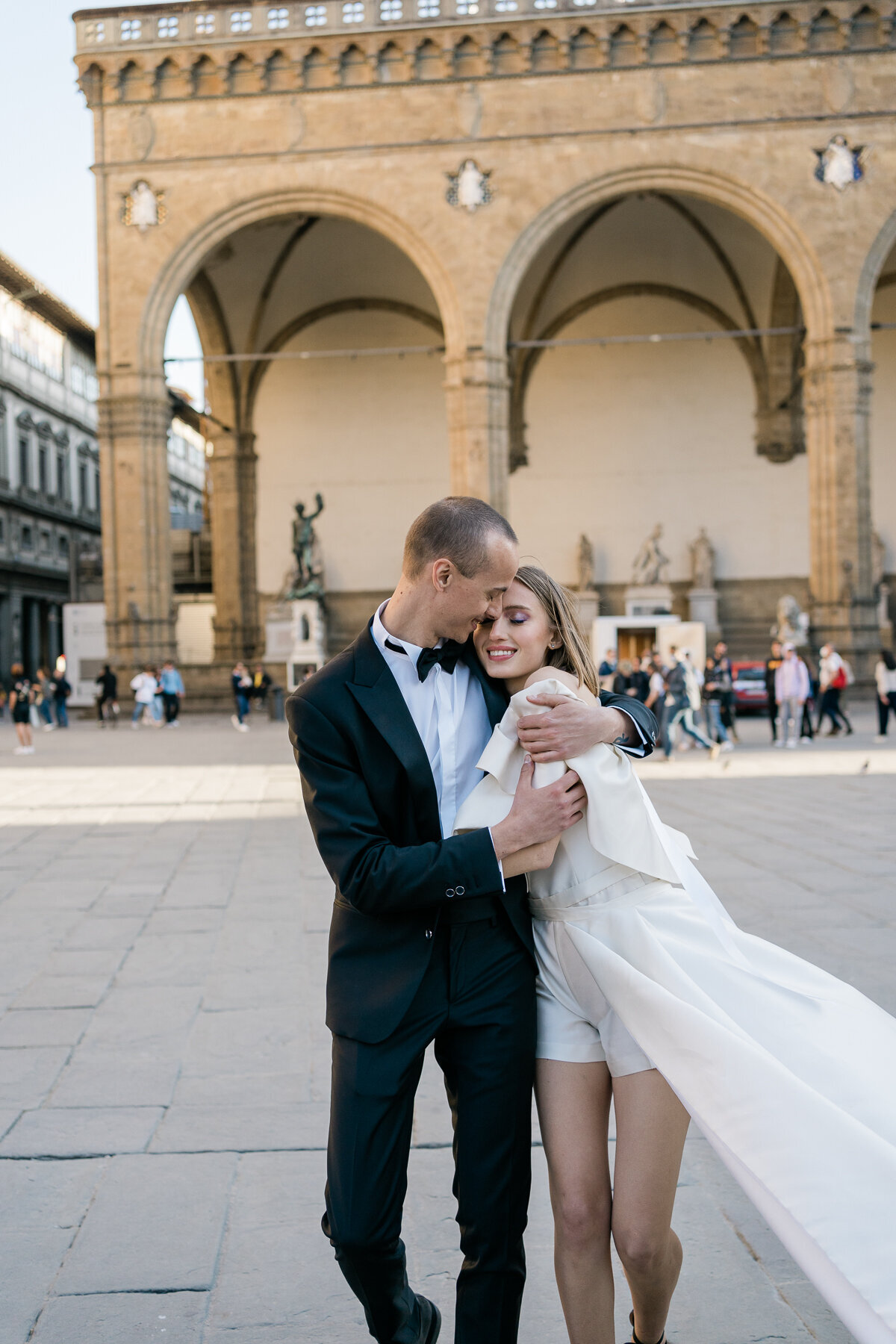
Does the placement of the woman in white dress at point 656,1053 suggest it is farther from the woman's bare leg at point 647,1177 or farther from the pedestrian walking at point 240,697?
the pedestrian walking at point 240,697

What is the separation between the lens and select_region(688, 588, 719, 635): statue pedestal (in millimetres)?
29672

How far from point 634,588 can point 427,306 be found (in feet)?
31.8

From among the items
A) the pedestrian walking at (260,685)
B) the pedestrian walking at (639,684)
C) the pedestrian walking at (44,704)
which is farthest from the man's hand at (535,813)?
the pedestrian walking at (44,704)

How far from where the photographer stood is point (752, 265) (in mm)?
29578

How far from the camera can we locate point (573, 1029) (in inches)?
85.6

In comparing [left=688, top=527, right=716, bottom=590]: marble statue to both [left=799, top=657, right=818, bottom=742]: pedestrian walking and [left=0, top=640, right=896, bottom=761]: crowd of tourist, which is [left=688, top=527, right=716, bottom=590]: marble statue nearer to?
[left=0, top=640, right=896, bottom=761]: crowd of tourist

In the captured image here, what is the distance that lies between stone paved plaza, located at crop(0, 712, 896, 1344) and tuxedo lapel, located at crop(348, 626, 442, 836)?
1184mm

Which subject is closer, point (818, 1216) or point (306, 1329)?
point (818, 1216)

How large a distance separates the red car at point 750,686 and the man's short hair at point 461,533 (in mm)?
22513

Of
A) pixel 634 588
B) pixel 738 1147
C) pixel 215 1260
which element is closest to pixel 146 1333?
pixel 215 1260

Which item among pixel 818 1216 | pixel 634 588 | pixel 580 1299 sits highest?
pixel 634 588

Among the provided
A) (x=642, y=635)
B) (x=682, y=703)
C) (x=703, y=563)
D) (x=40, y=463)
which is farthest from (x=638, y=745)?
(x=40, y=463)

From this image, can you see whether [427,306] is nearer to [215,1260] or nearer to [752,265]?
[752,265]

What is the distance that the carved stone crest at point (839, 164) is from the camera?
76.9 feet
